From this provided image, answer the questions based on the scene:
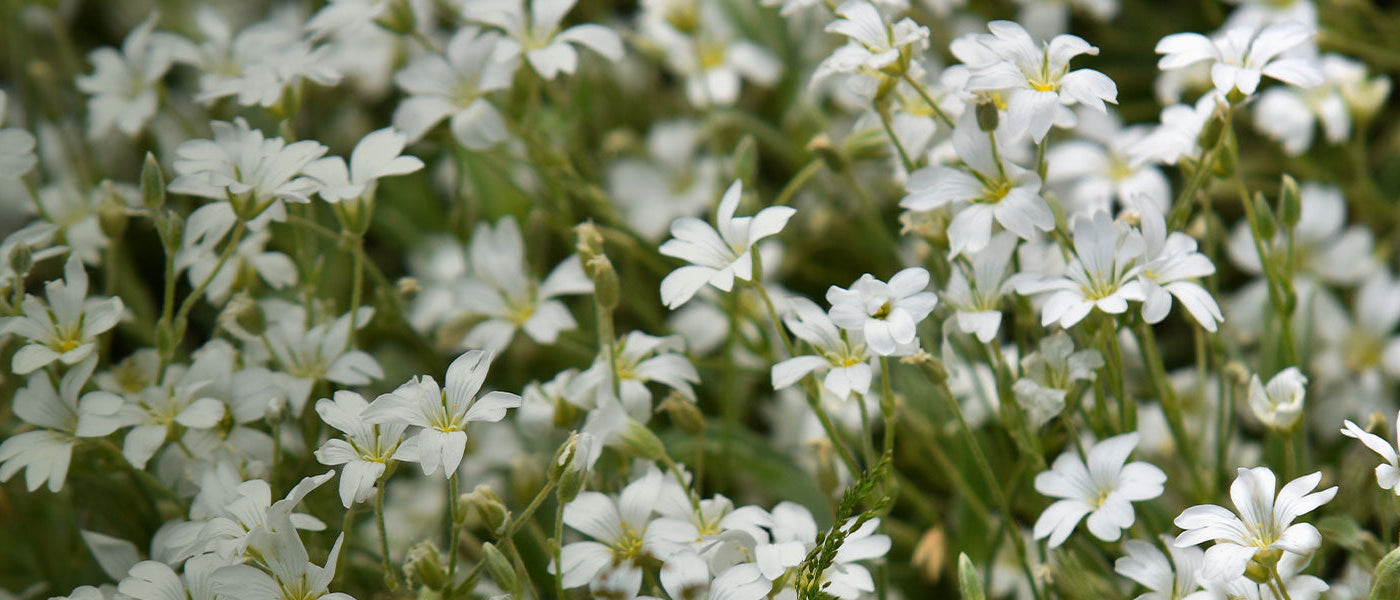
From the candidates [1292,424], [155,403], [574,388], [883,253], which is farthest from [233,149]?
[1292,424]

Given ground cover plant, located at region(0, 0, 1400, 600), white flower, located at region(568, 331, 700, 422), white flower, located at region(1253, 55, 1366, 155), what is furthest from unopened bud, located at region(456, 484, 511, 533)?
white flower, located at region(1253, 55, 1366, 155)

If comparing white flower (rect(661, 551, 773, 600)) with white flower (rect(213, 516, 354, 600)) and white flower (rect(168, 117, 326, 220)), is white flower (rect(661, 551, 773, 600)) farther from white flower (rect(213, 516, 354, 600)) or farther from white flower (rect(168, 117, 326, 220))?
white flower (rect(168, 117, 326, 220))

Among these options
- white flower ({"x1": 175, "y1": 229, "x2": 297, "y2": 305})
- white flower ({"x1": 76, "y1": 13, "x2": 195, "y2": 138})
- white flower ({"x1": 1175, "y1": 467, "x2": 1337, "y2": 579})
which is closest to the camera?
white flower ({"x1": 1175, "y1": 467, "x2": 1337, "y2": 579})

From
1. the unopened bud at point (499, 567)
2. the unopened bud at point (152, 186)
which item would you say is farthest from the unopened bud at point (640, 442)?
the unopened bud at point (152, 186)

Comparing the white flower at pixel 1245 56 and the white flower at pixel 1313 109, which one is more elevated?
the white flower at pixel 1245 56

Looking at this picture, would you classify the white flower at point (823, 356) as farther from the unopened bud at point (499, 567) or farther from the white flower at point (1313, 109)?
the white flower at point (1313, 109)

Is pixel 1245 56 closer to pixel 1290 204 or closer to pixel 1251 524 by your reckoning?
pixel 1290 204

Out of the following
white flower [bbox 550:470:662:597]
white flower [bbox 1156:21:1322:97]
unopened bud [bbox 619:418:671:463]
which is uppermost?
white flower [bbox 1156:21:1322:97]

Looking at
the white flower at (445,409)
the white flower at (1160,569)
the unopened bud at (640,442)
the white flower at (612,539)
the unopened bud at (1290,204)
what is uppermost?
the white flower at (445,409)
